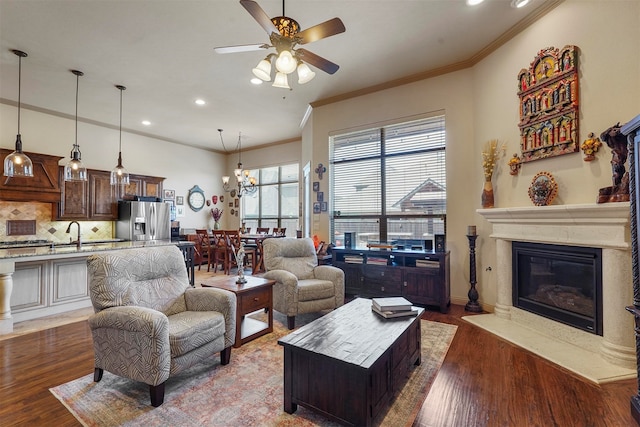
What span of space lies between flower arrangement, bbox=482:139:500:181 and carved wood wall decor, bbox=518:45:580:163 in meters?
0.35

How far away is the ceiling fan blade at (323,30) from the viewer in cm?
215

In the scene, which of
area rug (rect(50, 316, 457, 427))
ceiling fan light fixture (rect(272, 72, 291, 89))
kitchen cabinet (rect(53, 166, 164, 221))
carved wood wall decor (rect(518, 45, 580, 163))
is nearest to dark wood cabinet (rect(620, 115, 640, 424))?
carved wood wall decor (rect(518, 45, 580, 163))

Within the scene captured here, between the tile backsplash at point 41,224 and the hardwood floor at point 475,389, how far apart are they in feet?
11.1

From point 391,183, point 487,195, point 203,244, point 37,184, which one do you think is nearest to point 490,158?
point 487,195

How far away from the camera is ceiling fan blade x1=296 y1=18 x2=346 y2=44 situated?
2.15 metres

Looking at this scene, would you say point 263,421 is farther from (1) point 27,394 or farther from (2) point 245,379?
(1) point 27,394

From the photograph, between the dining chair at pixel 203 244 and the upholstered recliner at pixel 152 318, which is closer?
the upholstered recliner at pixel 152 318

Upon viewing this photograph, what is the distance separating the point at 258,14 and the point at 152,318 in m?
2.20

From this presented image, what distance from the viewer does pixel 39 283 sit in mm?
3805

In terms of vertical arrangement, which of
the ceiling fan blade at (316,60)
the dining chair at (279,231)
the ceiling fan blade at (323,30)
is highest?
the ceiling fan blade at (323,30)

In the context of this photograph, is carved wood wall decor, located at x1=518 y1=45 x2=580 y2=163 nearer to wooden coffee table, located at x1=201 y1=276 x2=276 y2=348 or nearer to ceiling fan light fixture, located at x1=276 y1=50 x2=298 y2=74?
ceiling fan light fixture, located at x1=276 y1=50 x2=298 y2=74

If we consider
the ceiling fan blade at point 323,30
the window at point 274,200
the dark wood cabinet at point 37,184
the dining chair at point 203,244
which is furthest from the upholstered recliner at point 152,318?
the window at point 274,200

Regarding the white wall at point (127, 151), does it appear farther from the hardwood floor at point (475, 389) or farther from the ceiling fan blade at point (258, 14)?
the ceiling fan blade at point (258, 14)

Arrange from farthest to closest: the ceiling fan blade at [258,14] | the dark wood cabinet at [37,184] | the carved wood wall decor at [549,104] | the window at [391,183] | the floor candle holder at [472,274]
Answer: the dark wood cabinet at [37,184] < the window at [391,183] < the floor candle holder at [472,274] < the carved wood wall decor at [549,104] < the ceiling fan blade at [258,14]
